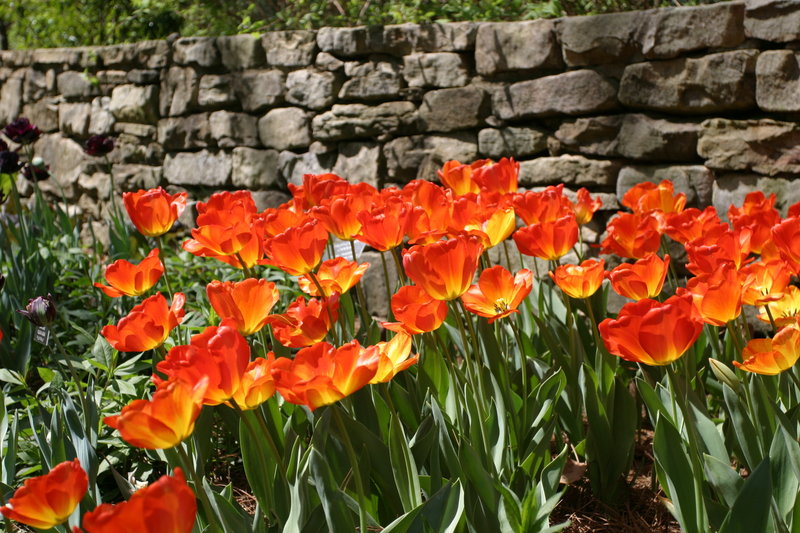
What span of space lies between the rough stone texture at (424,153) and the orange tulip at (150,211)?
1936 millimetres

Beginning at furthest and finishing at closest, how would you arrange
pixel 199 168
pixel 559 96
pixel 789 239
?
1. pixel 199 168
2. pixel 559 96
3. pixel 789 239

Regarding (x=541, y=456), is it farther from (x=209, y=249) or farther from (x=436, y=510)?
(x=209, y=249)

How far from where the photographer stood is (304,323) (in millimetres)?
1366

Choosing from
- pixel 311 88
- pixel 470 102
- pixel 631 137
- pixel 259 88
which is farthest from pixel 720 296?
pixel 259 88

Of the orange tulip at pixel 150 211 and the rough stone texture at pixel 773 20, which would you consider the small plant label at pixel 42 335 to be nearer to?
the orange tulip at pixel 150 211

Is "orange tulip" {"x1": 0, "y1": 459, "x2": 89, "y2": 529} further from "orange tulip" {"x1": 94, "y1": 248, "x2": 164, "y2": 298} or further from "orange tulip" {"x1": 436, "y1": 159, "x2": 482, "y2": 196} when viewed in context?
"orange tulip" {"x1": 436, "y1": 159, "x2": 482, "y2": 196}

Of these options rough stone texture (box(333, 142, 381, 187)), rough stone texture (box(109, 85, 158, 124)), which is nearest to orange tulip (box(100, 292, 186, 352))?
rough stone texture (box(333, 142, 381, 187))

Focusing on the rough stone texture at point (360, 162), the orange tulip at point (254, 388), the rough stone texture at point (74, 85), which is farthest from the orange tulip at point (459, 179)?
the rough stone texture at point (74, 85)

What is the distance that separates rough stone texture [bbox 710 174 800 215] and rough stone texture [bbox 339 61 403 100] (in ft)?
4.82

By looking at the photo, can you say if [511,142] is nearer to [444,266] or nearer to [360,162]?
[360,162]

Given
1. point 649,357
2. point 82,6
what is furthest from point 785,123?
point 82,6

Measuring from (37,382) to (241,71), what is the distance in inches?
88.3

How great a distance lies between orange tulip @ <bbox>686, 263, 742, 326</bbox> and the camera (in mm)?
1182

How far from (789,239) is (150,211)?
1206 millimetres
